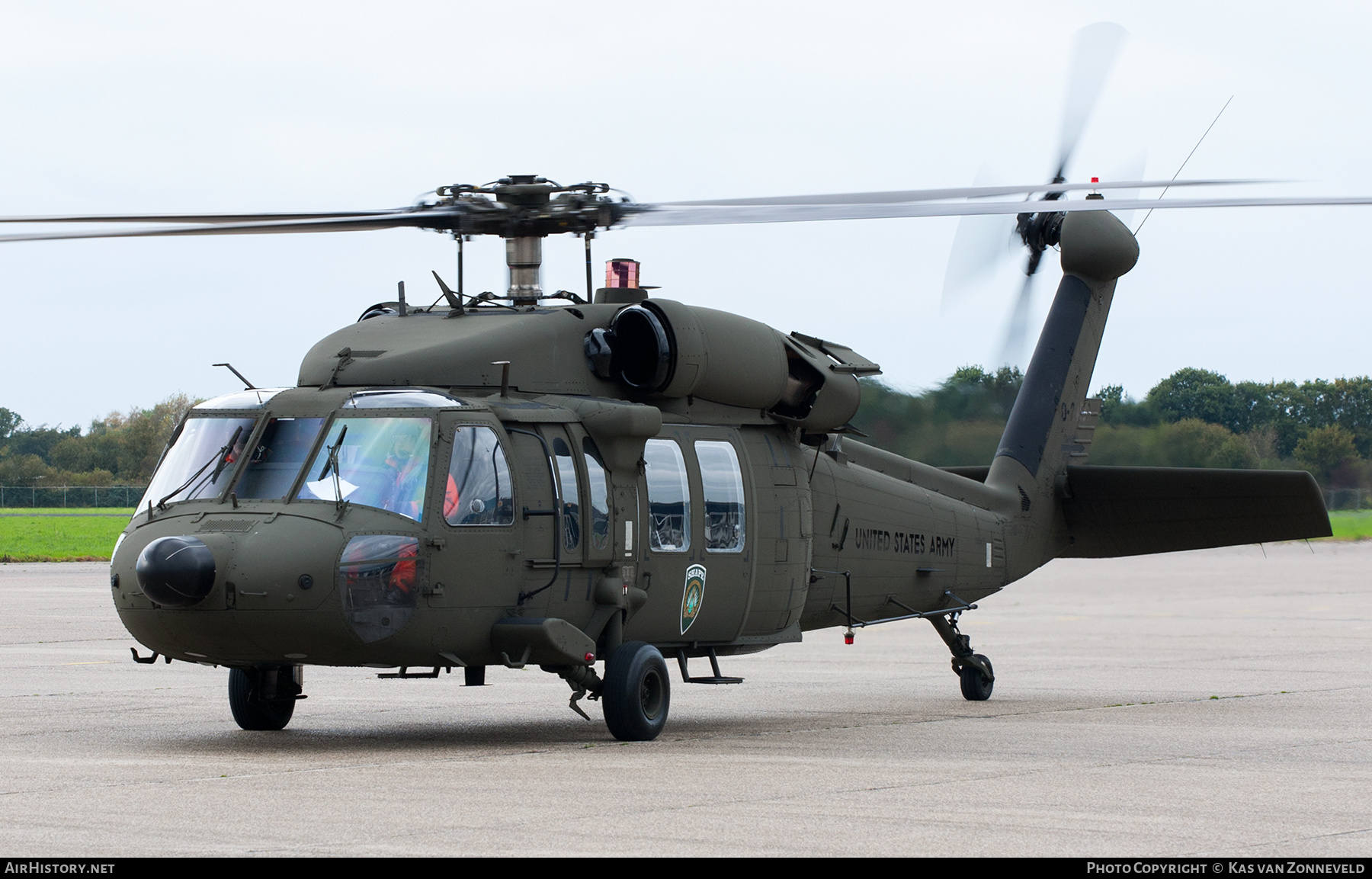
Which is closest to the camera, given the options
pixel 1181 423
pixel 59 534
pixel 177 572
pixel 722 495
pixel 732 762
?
pixel 177 572

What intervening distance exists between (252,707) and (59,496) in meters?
83.3

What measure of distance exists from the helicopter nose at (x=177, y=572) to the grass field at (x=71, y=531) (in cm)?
2319

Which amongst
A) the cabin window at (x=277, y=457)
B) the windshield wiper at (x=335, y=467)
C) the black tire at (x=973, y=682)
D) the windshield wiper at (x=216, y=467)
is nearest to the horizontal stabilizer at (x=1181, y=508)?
the black tire at (x=973, y=682)

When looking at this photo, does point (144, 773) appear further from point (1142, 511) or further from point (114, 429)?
point (114, 429)

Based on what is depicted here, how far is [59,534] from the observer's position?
68.2 meters

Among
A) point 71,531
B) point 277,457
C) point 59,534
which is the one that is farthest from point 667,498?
point 71,531

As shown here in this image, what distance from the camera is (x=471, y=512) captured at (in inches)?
466

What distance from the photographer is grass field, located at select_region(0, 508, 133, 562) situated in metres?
53.2

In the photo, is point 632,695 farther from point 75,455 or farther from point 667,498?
point 75,455

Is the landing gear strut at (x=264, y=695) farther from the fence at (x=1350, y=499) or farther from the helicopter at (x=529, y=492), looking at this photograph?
the fence at (x=1350, y=499)

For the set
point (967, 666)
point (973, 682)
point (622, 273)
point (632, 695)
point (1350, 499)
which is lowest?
point (973, 682)

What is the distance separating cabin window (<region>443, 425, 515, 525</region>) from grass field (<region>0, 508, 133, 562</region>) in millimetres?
42248

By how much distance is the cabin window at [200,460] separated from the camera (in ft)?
39.2
